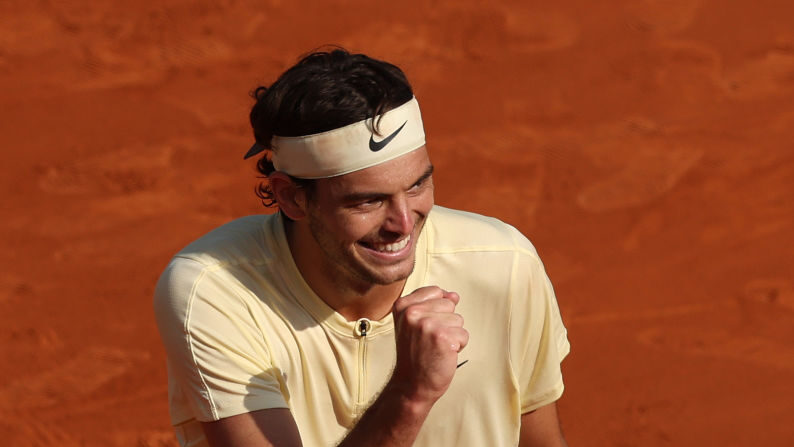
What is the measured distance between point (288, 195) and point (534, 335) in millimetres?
970

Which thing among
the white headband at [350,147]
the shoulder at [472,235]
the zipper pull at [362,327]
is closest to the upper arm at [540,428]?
the shoulder at [472,235]

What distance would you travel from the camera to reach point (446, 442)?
3.93 meters

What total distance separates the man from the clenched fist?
0.93 feet

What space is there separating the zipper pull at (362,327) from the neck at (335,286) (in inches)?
1.6

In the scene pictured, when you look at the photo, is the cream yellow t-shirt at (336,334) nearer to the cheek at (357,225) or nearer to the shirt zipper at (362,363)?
the shirt zipper at (362,363)

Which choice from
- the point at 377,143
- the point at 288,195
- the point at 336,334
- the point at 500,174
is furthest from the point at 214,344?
the point at 500,174

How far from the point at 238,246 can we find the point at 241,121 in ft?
16.3

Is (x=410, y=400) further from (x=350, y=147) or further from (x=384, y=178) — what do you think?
(x=350, y=147)

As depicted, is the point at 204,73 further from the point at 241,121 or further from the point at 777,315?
the point at 777,315

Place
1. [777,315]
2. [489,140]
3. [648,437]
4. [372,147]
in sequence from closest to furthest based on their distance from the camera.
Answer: [372,147]
[648,437]
[777,315]
[489,140]

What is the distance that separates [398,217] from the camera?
11.9 feet

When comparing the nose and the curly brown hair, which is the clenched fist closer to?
the nose

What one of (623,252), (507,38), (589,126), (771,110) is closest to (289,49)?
(507,38)

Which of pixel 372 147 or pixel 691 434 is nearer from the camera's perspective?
pixel 372 147
